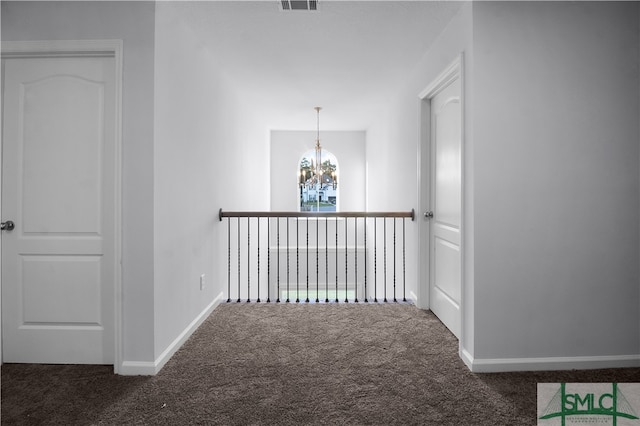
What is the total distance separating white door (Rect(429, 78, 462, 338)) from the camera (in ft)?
9.08

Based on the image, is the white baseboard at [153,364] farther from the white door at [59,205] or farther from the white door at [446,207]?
the white door at [446,207]

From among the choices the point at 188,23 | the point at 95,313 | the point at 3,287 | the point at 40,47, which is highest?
the point at 188,23

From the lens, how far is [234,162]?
4297 millimetres

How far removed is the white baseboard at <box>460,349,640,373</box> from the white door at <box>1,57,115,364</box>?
7.57 ft

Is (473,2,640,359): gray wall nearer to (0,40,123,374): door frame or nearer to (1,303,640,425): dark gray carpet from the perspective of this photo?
(1,303,640,425): dark gray carpet

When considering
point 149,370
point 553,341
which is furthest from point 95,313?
point 553,341

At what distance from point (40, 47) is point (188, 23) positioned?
92 cm

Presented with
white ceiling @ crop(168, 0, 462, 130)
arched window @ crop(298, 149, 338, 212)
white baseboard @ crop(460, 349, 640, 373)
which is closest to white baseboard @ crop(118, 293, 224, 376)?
white baseboard @ crop(460, 349, 640, 373)

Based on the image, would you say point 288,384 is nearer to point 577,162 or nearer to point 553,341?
point 553,341

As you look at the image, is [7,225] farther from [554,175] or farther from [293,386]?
[554,175]

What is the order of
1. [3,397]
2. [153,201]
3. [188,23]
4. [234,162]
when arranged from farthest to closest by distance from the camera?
[234,162] → [188,23] → [153,201] → [3,397]

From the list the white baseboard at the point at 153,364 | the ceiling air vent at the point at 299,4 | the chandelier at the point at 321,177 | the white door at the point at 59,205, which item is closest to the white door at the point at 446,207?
the ceiling air vent at the point at 299,4

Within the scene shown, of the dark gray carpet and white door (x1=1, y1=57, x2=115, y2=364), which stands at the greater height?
white door (x1=1, y1=57, x2=115, y2=364)

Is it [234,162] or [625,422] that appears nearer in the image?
[625,422]
